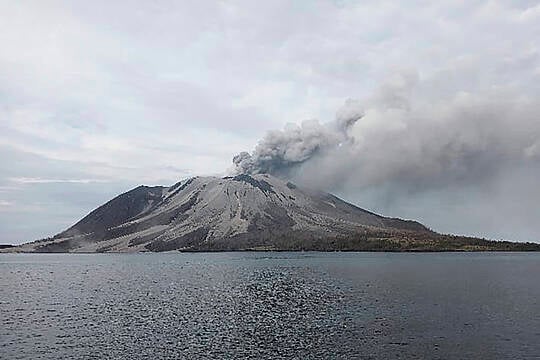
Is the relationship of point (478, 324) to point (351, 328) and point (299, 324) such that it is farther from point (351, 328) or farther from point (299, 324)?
point (299, 324)

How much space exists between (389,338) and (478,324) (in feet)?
37.3

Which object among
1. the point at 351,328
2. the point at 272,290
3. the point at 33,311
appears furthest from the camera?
the point at 272,290

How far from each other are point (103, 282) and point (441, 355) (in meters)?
79.6

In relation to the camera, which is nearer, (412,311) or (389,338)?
(389,338)

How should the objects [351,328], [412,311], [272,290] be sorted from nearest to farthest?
[351,328], [412,311], [272,290]

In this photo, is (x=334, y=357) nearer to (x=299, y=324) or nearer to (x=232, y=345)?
(x=232, y=345)

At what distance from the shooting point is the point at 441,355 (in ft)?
125

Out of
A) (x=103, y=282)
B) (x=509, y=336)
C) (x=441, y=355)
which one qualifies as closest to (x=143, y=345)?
(x=441, y=355)

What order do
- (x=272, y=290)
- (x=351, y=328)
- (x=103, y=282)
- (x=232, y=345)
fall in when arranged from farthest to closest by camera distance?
(x=103, y=282), (x=272, y=290), (x=351, y=328), (x=232, y=345)

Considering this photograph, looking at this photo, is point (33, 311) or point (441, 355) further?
point (33, 311)

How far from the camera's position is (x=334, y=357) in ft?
125

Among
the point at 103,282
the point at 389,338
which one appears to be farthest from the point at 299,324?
the point at 103,282

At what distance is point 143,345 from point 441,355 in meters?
22.9

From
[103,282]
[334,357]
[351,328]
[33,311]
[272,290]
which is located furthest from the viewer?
[103,282]
